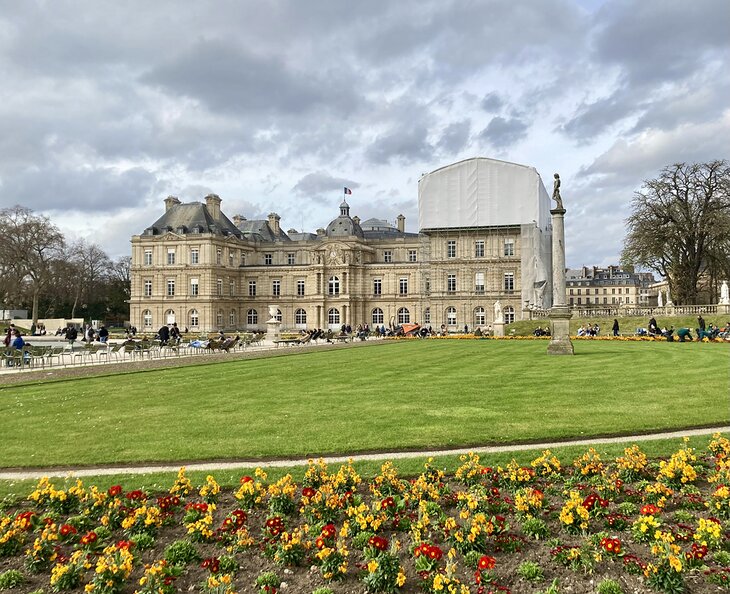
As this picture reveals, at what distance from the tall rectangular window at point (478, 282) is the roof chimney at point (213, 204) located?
3697 cm

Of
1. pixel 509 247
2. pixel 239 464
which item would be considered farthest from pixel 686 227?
pixel 239 464

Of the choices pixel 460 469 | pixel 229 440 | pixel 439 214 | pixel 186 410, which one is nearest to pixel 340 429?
pixel 229 440

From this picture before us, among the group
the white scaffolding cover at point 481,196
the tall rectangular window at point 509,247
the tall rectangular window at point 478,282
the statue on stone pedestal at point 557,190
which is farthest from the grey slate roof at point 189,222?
the statue on stone pedestal at point 557,190

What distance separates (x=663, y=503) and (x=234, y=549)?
A: 15.9 ft

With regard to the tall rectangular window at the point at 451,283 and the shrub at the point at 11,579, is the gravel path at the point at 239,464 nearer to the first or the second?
the shrub at the point at 11,579

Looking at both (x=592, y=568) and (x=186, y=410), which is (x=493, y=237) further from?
(x=592, y=568)

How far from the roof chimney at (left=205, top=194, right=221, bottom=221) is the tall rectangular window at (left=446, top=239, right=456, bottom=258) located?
33141mm

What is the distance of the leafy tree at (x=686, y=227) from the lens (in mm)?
49688

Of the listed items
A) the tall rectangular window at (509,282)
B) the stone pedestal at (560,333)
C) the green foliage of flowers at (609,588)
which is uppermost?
the tall rectangular window at (509,282)

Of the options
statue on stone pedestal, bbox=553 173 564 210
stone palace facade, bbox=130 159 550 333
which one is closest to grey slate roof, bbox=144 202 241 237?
stone palace facade, bbox=130 159 550 333

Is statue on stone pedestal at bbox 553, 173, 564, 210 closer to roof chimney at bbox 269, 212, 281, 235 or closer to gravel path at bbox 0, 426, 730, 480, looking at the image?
gravel path at bbox 0, 426, 730, 480

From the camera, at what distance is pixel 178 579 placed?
548cm

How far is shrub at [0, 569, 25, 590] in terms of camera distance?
5363 mm

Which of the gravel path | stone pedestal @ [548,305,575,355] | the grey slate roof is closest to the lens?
the gravel path
